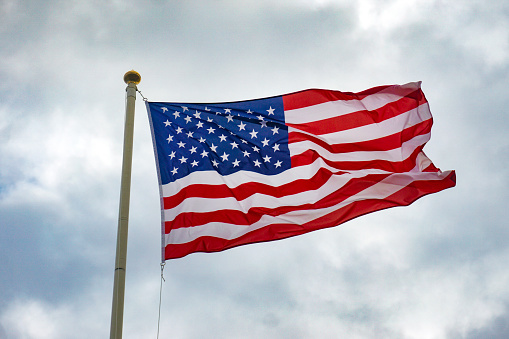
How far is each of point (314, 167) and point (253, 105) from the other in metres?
2.42

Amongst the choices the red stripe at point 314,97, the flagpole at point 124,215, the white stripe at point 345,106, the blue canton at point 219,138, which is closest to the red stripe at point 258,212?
the blue canton at point 219,138

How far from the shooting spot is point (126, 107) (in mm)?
14141

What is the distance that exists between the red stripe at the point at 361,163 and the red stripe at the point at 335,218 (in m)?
0.60

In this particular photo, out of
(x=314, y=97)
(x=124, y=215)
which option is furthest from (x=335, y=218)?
(x=124, y=215)

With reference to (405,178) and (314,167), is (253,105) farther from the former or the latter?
(405,178)

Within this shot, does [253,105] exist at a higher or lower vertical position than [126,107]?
higher

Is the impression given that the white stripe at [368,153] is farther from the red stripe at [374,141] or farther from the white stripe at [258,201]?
the white stripe at [258,201]

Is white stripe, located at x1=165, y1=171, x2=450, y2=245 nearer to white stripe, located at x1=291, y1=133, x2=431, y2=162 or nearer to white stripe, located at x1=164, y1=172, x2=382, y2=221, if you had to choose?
white stripe, located at x1=164, y1=172, x2=382, y2=221

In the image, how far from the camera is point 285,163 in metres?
15.6

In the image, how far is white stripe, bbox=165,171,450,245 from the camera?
45.0 ft

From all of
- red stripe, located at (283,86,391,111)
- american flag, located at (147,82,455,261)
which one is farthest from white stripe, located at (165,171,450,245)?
red stripe, located at (283,86,391,111)

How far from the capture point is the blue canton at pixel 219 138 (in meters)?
14.8

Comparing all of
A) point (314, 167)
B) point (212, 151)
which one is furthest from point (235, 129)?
point (314, 167)

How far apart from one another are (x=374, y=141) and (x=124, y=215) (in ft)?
23.9
